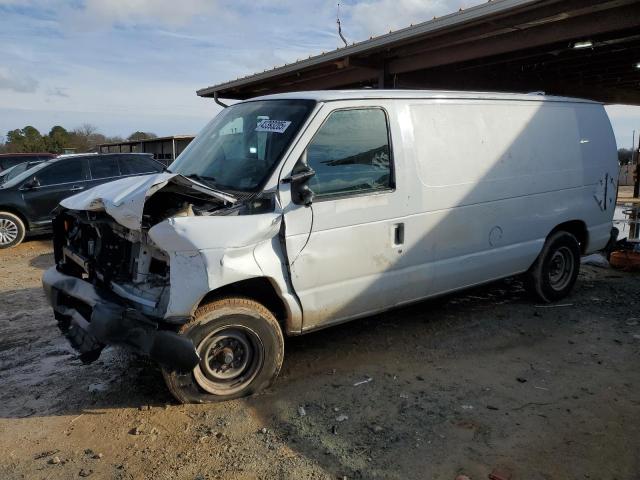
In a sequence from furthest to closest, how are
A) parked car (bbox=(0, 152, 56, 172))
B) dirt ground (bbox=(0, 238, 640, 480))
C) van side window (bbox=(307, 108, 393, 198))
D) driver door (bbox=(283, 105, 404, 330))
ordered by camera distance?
parked car (bbox=(0, 152, 56, 172)), van side window (bbox=(307, 108, 393, 198)), driver door (bbox=(283, 105, 404, 330)), dirt ground (bbox=(0, 238, 640, 480))

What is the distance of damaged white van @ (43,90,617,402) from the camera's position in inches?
130

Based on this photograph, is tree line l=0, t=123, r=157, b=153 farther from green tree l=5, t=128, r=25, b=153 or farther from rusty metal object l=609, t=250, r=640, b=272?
rusty metal object l=609, t=250, r=640, b=272

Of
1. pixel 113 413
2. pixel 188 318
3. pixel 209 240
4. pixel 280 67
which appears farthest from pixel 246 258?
pixel 280 67

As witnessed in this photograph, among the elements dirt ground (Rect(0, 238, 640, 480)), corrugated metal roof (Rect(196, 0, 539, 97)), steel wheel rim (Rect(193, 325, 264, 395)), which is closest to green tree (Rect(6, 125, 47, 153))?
corrugated metal roof (Rect(196, 0, 539, 97))

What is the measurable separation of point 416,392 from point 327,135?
77.3 inches

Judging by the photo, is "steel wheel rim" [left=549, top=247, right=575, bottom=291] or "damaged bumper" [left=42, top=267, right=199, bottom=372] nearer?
"damaged bumper" [left=42, top=267, right=199, bottom=372]

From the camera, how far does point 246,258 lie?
3398 mm

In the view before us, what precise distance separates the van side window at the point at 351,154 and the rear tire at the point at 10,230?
8500mm

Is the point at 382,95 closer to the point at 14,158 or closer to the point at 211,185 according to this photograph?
the point at 211,185

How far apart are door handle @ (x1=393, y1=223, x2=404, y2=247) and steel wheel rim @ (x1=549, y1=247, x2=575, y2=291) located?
241cm

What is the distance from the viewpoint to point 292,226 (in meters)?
3.58

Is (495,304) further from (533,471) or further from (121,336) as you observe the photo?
(121,336)

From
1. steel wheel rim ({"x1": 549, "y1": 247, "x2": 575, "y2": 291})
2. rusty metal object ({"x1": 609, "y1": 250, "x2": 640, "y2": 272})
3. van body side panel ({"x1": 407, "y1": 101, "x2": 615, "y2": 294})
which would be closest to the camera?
van body side panel ({"x1": 407, "y1": 101, "x2": 615, "y2": 294})

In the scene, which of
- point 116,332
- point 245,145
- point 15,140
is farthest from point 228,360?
point 15,140
